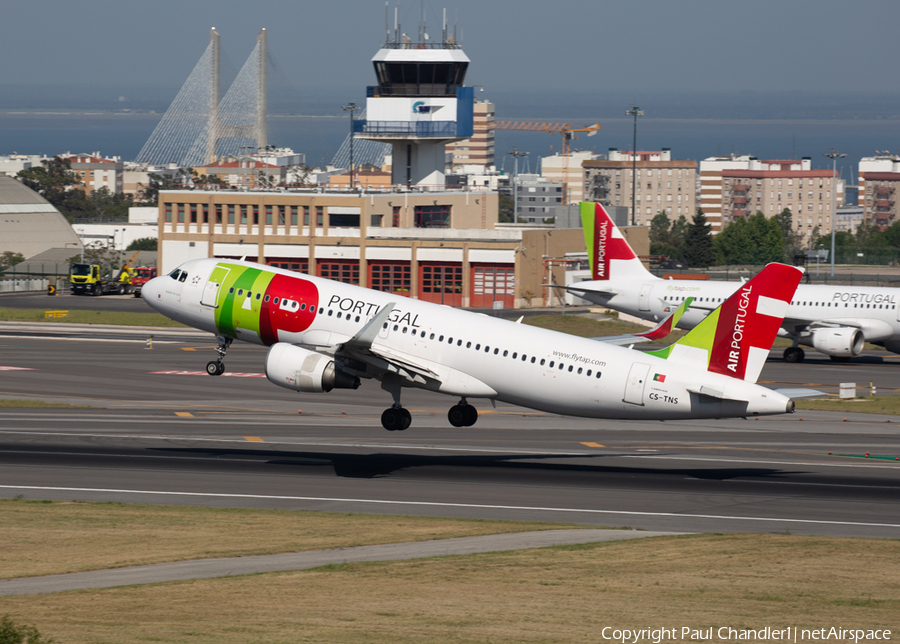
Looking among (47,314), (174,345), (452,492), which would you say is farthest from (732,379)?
(47,314)

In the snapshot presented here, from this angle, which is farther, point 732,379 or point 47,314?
point 47,314

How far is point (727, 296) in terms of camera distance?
9094 centimetres

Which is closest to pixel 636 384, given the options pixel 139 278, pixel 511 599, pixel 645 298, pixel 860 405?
pixel 511 599

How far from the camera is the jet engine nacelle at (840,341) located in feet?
286

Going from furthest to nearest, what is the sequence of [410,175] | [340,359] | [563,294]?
1. [410,175]
2. [563,294]
3. [340,359]

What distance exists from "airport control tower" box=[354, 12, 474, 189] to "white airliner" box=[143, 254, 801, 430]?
105 metres

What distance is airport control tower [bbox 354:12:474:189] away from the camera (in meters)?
153

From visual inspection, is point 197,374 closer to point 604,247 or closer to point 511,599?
point 604,247

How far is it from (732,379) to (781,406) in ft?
6.89

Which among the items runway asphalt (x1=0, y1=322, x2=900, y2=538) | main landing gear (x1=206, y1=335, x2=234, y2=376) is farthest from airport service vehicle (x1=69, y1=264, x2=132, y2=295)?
main landing gear (x1=206, y1=335, x2=234, y2=376)

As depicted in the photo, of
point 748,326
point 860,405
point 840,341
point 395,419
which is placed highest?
point 748,326

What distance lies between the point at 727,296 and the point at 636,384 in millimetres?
50656

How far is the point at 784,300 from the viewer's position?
137ft

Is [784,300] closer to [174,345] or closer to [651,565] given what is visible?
[651,565]
